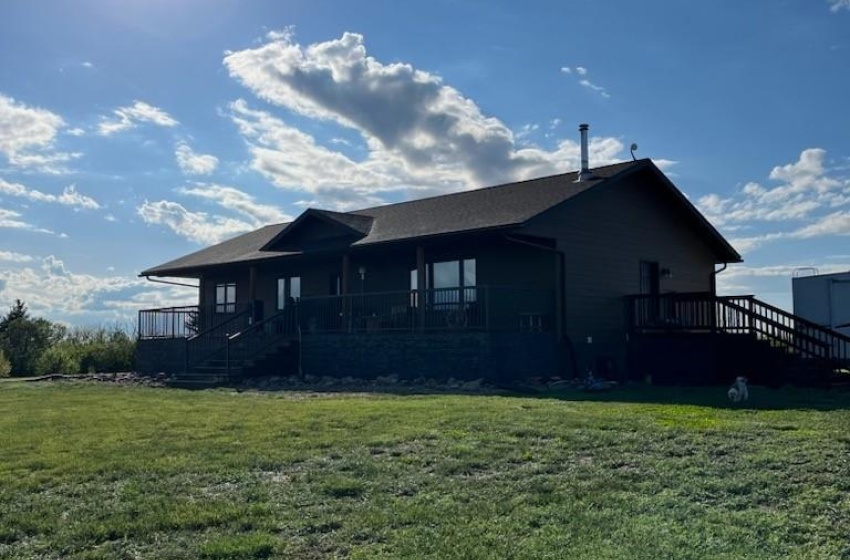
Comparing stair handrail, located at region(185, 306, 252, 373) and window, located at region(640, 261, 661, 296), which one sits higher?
window, located at region(640, 261, 661, 296)

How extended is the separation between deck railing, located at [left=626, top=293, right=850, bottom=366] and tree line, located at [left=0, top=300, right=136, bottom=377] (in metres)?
18.2

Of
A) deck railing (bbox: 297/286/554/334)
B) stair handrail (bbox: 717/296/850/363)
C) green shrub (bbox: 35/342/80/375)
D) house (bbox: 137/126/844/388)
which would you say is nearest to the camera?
stair handrail (bbox: 717/296/850/363)

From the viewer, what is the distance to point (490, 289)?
1877 cm

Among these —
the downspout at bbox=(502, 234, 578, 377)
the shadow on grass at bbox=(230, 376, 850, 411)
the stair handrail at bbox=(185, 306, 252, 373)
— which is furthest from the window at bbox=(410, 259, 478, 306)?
the stair handrail at bbox=(185, 306, 252, 373)

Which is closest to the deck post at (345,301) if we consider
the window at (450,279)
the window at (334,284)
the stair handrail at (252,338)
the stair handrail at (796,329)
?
the stair handrail at (252,338)

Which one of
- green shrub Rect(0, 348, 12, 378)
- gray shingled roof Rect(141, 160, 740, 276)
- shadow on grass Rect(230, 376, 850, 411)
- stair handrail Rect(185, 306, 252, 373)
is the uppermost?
gray shingled roof Rect(141, 160, 740, 276)

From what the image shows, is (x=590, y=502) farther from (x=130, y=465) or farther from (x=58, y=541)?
(x=130, y=465)

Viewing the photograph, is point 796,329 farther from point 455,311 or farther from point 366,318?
point 366,318

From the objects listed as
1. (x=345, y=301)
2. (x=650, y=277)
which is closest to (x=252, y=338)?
(x=345, y=301)

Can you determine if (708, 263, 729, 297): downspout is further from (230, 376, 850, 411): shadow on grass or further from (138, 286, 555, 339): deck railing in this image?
(230, 376, 850, 411): shadow on grass

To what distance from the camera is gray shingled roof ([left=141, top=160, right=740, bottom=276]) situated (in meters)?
18.1

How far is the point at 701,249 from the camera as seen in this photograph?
2361 centimetres

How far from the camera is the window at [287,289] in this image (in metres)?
24.8

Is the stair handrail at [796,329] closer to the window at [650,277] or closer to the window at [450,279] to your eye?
the window at [650,277]
